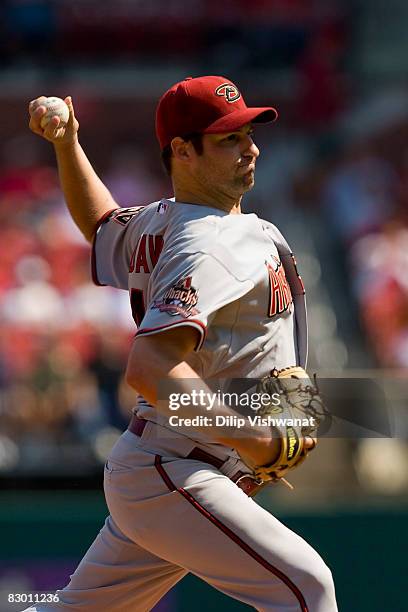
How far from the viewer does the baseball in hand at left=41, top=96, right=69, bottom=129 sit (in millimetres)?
3021

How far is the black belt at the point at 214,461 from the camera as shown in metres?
2.71

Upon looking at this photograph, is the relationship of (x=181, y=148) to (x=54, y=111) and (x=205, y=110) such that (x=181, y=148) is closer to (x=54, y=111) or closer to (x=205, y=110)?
(x=205, y=110)

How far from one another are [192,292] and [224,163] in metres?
0.43

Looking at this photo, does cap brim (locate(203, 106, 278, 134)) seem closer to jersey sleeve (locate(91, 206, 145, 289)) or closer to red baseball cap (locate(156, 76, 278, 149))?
red baseball cap (locate(156, 76, 278, 149))

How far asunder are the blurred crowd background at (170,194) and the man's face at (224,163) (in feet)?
7.66

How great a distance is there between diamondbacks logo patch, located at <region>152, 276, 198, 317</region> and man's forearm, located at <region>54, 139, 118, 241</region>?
28.8 inches

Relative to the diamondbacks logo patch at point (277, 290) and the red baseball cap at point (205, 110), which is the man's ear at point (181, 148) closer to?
the red baseball cap at point (205, 110)

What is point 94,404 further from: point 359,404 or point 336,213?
point 336,213

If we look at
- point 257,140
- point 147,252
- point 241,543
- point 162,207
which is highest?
point 257,140

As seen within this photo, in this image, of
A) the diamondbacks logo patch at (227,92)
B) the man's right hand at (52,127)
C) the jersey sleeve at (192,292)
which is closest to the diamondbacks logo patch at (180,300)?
the jersey sleeve at (192,292)

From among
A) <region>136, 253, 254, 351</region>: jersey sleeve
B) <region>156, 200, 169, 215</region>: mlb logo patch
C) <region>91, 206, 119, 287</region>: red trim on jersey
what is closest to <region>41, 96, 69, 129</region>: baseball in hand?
<region>91, 206, 119, 287</region>: red trim on jersey

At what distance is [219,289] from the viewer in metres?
2.51

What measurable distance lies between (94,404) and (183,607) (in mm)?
1374

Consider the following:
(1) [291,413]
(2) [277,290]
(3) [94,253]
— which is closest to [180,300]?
(2) [277,290]
